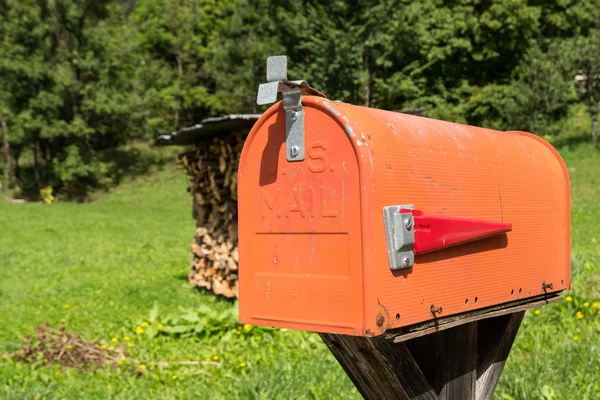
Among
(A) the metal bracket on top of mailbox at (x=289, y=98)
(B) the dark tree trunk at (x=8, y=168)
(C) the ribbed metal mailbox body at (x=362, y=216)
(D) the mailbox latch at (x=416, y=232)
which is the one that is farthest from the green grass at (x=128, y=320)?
(B) the dark tree trunk at (x=8, y=168)

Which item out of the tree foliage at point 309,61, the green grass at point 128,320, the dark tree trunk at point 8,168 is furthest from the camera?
the dark tree trunk at point 8,168

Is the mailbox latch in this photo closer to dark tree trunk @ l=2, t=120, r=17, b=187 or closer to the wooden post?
the wooden post

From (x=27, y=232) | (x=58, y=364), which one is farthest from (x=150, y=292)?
(x=27, y=232)

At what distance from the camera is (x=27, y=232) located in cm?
1437

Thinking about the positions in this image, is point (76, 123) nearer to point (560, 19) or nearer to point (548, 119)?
point (548, 119)

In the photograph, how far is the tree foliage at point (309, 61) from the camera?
25.5 meters

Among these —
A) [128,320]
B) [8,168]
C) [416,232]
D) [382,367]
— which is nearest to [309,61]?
[8,168]

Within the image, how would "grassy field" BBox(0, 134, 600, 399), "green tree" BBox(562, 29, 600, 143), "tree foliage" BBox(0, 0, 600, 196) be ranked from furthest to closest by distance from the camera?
"tree foliage" BBox(0, 0, 600, 196), "green tree" BBox(562, 29, 600, 143), "grassy field" BBox(0, 134, 600, 399)

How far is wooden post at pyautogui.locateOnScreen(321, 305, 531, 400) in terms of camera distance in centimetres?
187

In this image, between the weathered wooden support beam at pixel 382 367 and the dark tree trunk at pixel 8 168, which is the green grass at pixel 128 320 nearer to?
the weathered wooden support beam at pixel 382 367

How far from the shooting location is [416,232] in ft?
5.34

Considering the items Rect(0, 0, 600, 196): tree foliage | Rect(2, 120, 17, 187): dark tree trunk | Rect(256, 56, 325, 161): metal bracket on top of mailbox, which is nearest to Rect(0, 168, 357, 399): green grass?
Rect(256, 56, 325, 161): metal bracket on top of mailbox

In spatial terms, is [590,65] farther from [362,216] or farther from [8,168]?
[8,168]

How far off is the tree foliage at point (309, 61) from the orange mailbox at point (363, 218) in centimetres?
2205
